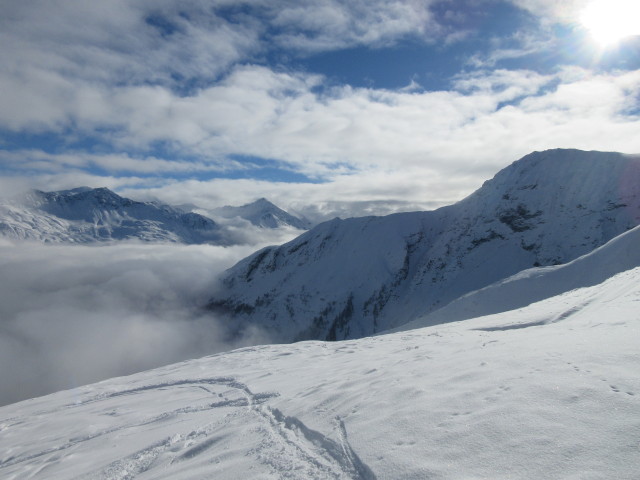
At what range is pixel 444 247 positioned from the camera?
312 feet

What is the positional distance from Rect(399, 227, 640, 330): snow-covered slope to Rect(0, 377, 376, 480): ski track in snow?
33.0 metres

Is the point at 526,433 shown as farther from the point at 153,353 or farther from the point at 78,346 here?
the point at 78,346

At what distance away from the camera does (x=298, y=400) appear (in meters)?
9.24

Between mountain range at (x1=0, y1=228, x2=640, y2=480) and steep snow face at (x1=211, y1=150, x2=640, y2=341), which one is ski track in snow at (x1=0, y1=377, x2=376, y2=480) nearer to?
mountain range at (x1=0, y1=228, x2=640, y2=480)

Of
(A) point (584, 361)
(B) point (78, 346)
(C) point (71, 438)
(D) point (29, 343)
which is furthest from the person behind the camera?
(D) point (29, 343)

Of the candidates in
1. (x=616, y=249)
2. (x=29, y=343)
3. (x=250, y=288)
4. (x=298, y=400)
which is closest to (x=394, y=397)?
(x=298, y=400)

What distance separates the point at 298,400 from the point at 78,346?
192865 millimetres

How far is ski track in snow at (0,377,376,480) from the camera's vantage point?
5621mm

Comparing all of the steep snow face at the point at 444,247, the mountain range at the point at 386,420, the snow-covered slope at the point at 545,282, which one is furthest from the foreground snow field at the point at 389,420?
the steep snow face at the point at 444,247

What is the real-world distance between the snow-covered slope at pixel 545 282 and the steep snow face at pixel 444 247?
3438 cm

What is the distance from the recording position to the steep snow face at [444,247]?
80062 millimetres

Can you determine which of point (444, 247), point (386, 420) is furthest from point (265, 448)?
point (444, 247)

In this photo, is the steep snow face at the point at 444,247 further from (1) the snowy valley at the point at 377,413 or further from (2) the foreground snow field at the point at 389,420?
(2) the foreground snow field at the point at 389,420

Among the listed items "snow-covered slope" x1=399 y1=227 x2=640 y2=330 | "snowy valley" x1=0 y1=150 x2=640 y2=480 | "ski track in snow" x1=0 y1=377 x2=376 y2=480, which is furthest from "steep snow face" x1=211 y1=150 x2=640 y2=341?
"ski track in snow" x1=0 y1=377 x2=376 y2=480
